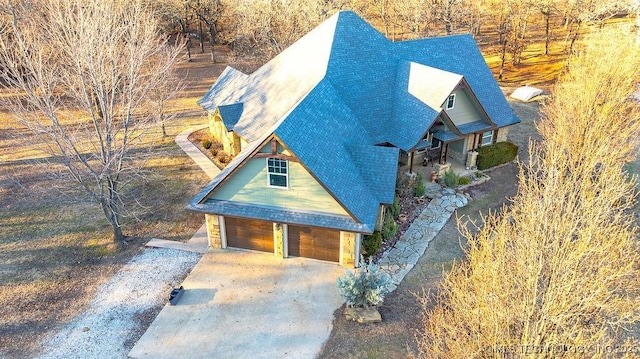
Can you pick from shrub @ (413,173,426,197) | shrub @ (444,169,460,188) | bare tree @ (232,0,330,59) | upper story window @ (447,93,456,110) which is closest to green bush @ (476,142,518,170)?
shrub @ (444,169,460,188)

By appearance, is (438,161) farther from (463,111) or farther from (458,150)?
(463,111)

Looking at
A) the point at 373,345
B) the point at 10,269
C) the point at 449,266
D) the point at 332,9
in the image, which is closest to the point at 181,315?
the point at 373,345

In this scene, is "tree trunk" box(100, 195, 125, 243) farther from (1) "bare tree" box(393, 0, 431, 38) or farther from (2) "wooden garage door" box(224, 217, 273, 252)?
(1) "bare tree" box(393, 0, 431, 38)

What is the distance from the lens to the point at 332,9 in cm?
4556

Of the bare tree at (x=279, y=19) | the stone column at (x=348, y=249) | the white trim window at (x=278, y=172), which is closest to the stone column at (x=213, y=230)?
the white trim window at (x=278, y=172)

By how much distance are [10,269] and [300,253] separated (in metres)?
13.5

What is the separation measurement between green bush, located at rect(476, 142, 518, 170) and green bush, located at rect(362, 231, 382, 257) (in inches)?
456

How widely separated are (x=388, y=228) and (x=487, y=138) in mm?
12735

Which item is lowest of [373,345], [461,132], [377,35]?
[373,345]

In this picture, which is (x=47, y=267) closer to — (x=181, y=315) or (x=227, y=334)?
(x=181, y=315)

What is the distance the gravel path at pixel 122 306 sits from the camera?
52.7 feet

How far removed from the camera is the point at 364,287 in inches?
659

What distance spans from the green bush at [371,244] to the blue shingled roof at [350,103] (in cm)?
170

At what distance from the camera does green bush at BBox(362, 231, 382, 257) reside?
20.0 metres
